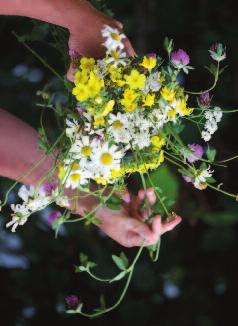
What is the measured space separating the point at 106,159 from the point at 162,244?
115 cm

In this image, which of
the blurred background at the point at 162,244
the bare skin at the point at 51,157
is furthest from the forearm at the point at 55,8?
the blurred background at the point at 162,244

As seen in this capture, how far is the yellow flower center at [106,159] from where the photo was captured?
2.86ft

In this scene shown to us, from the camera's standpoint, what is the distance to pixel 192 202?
204cm

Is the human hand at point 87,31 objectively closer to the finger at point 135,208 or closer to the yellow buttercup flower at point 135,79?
the yellow buttercup flower at point 135,79

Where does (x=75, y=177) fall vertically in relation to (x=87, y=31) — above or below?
below

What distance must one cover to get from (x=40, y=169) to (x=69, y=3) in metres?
0.35

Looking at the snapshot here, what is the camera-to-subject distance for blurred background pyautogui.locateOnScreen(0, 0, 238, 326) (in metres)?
1.97

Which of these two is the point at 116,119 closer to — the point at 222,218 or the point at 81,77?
the point at 81,77

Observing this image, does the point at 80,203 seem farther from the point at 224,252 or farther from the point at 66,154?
the point at 224,252

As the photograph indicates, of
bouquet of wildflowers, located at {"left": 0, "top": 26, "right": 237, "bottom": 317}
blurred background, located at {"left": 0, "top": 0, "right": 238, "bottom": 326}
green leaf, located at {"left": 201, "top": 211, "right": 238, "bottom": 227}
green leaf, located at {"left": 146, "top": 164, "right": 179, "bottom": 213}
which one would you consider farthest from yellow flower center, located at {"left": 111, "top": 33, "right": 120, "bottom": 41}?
green leaf, located at {"left": 201, "top": 211, "right": 238, "bottom": 227}

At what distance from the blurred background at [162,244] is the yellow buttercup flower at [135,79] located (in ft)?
3.53

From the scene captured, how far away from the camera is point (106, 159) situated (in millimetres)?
875

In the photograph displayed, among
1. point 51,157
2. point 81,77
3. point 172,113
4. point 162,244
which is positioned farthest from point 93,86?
point 162,244

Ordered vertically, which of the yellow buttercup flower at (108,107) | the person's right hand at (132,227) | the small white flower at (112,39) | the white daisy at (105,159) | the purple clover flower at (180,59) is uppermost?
the small white flower at (112,39)
